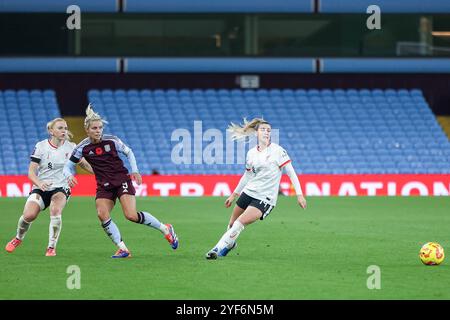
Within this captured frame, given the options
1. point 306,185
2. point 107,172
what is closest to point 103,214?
point 107,172

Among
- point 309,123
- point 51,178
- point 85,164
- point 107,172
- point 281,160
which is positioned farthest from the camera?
point 309,123

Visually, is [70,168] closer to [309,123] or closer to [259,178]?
[259,178]

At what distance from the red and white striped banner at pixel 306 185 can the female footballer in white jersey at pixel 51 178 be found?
1688 cm

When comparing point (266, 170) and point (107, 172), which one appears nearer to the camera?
point (266, 170)

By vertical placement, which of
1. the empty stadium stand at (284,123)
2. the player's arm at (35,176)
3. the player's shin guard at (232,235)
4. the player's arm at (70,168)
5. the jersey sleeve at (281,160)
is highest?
the jersey sleeve at (281,160)

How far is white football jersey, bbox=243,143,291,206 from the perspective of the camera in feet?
46.0

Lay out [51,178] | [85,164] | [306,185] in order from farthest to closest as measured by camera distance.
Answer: [306,185]
[51,178]
[85,164]

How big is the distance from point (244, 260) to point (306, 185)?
61.8 ft

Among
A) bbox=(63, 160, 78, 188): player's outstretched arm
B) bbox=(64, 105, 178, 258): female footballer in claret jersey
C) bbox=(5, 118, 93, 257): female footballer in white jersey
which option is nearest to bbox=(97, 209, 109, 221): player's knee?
bbox=(64, 105, 178, 258): female footballer in claret jersey

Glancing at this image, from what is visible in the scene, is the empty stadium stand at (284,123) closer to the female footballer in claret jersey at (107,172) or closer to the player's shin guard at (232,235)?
the female footballer in claret jersey at (107,172)

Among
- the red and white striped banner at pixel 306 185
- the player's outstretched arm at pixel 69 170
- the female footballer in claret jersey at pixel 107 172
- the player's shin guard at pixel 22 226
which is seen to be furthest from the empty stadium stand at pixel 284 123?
the female footballer in claret jersey at pixel 107 172

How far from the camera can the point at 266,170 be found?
14047 millimetres

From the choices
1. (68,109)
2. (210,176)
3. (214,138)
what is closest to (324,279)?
(210,176)

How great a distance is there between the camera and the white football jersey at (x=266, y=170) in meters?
14.0
